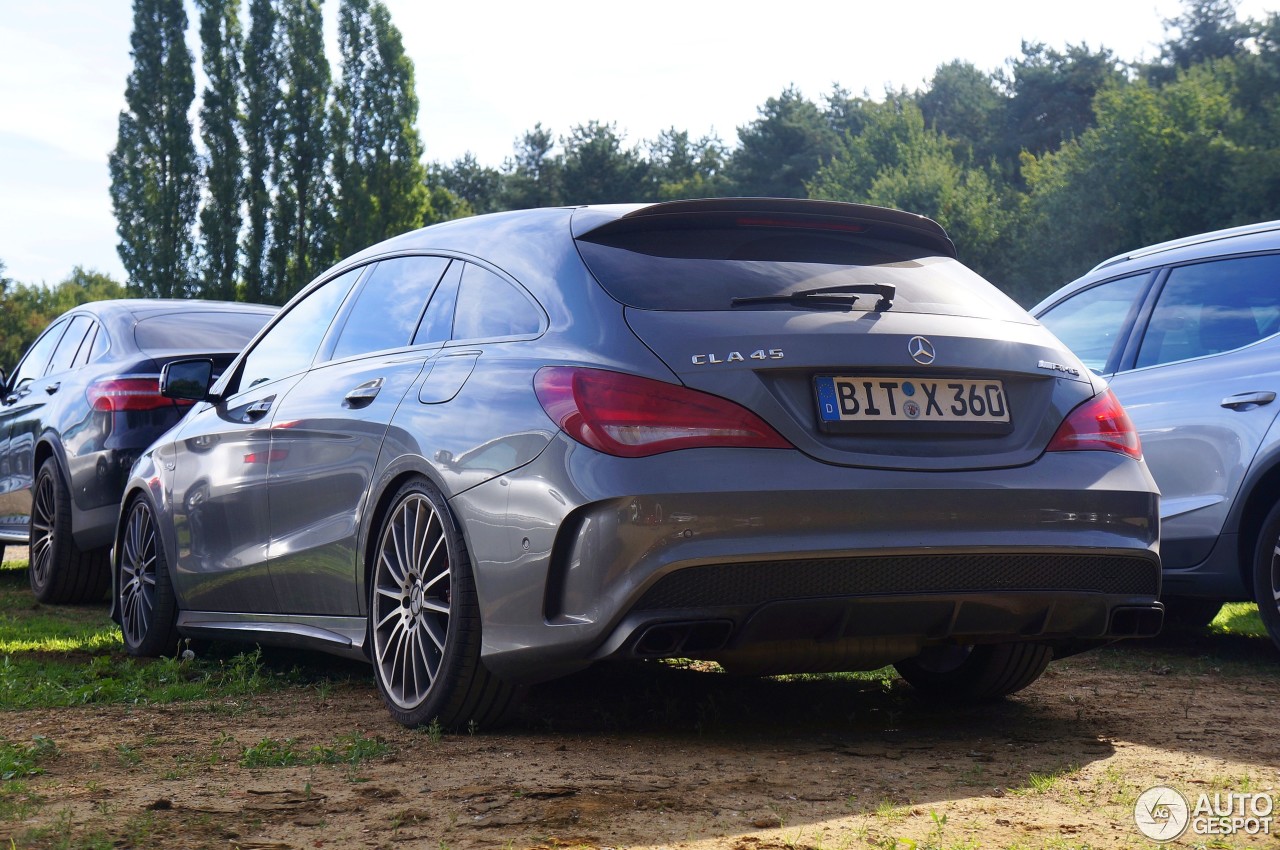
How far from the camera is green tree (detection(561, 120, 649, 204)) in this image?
68562 mm

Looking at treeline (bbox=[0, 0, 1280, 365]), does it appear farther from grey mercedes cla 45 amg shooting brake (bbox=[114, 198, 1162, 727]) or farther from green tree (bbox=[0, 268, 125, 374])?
grey mercedes cla 45 amg shooting brake (bbox=[114, 198, 1162, 727])

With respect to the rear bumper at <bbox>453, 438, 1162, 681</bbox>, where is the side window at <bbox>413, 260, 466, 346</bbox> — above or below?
above

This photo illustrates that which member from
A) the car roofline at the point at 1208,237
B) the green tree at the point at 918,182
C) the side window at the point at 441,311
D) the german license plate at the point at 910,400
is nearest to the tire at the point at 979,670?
the german license plate at the point at 910,400

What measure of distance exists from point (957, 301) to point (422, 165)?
5777 centimetres

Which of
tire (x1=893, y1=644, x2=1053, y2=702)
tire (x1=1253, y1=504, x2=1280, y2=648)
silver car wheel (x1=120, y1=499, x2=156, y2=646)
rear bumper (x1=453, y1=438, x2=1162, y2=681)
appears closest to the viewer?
rear bumper (x1=453, y1=438, x2=1162, y2=681)

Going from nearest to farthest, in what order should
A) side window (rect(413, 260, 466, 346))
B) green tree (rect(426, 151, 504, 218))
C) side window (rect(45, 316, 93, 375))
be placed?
side window (rect(413, 260, 466, 346))
side window (rect(45, 316, 93, 375))
green tree (rect(426, 151, 504, 218))

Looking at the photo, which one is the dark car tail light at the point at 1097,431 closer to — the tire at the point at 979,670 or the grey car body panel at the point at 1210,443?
the tire at the point at 979,670

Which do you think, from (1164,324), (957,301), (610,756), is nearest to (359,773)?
(610,756)

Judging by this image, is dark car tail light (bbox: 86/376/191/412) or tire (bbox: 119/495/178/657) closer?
tire (bbox: 119/495/178/657)

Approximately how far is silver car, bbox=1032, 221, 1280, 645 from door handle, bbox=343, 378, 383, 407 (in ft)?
11.8

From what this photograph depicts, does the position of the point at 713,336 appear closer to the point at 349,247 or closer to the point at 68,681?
the point at 68,681

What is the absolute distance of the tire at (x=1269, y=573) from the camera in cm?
582

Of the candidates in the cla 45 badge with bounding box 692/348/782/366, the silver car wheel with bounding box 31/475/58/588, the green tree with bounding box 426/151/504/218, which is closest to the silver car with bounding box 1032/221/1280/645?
the cla 45 badge with bounding box 692/348/782/366

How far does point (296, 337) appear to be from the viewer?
5.88 metres
